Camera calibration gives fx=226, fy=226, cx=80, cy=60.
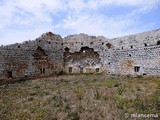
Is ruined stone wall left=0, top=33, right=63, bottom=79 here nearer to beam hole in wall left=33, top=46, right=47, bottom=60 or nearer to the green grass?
beam hole in wall left=33, top=46, right=47, bottom=60

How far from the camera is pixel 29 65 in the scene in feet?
86.6

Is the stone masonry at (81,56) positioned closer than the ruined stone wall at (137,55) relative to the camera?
No

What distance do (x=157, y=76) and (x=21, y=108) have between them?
44.4ft

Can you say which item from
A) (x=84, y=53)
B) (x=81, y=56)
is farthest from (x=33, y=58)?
(x=84, y=53)

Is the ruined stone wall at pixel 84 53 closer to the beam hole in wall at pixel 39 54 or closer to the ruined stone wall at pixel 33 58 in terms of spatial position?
the ruined stone wall at pixel 33 58

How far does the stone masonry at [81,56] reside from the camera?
909 inches

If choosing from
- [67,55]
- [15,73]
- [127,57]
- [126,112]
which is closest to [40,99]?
[126,112]

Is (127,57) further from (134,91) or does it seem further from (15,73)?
(15,73)

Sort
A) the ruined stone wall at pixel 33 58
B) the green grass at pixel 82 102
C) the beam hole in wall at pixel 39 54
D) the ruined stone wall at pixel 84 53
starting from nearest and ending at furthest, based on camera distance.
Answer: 1. the green grass at pixel 82 102
2. the ruined stone wall at pixel 33 58
3. the beam hole in wall at pixel 39 54
4. the ruined stone wall at pixel 84 53

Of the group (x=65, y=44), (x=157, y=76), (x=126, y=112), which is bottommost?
(x=126, y=112)

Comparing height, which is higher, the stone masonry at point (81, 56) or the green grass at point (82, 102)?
the stone masonry at point (81, 56)

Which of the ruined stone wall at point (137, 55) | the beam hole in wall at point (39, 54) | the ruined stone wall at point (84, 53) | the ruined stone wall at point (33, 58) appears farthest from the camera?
the ruined stone wall at point (84, 53)

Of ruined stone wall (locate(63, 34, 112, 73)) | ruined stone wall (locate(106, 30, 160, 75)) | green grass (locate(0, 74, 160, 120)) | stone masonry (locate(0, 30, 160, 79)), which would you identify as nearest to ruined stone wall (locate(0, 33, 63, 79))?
stone masonry (locate(0, 30, 160, 79))

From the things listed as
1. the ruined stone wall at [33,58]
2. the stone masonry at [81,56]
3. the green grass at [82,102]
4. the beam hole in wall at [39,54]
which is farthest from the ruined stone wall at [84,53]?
the green grass at [82,102]
